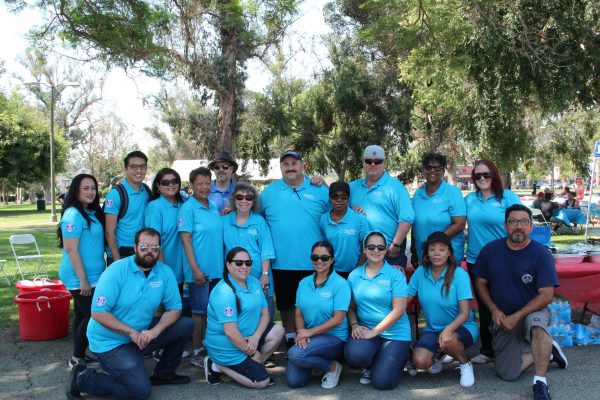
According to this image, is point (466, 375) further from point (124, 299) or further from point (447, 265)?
point (124, 299)

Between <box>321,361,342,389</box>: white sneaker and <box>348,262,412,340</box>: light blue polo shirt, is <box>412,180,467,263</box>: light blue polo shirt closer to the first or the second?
<box>348,262,412,340</box>: light blue polo shirt

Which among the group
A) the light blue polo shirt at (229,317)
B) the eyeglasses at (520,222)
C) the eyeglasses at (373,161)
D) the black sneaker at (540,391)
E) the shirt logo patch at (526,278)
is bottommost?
the black sneaker at (540,391)

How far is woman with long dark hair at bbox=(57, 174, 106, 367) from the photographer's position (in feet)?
15.6

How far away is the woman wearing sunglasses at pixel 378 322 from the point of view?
4.39m

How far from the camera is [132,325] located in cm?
430

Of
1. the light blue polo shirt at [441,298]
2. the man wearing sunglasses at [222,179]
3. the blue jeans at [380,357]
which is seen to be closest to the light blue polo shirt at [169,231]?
the man wearing sunglasses at [222,179]

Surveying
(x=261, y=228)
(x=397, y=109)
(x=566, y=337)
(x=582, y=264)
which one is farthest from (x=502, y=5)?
(x=397, y=109)

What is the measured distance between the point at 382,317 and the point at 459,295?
0.68 meters

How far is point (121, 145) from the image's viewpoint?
189ft

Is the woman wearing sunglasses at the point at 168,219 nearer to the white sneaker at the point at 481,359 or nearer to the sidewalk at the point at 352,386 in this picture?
the sidewalk at the point at 352,386

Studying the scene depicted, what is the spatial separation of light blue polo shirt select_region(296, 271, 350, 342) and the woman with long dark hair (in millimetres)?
1920

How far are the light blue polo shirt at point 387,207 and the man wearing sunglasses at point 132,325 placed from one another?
1.94m

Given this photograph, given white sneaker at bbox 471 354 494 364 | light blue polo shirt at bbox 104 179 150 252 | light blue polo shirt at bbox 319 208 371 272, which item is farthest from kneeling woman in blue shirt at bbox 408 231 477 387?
light blue polo shirt at bbox 104 179 150 252

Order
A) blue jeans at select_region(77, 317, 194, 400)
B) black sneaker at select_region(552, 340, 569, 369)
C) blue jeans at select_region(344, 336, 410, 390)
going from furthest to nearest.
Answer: black sneaker at select_region(552, 340, 569, 369)
blue jeans at select_region(344, 336, 410, 390)
blue jeans at select_region(77, 317, 194, 400)
